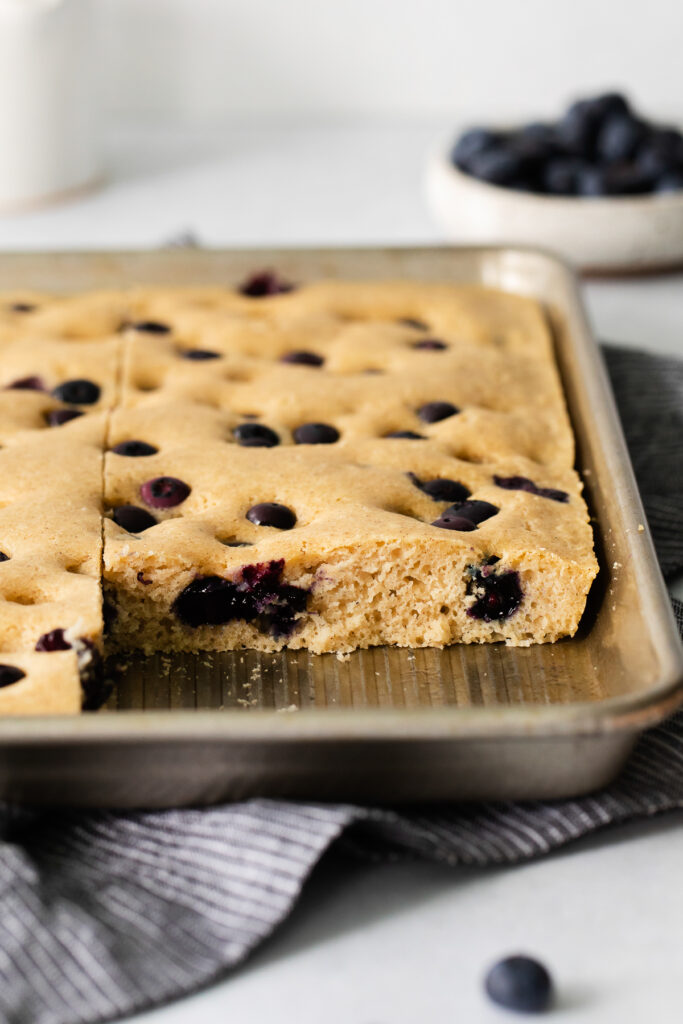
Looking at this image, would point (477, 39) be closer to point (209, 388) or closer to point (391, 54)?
point (391, 54)

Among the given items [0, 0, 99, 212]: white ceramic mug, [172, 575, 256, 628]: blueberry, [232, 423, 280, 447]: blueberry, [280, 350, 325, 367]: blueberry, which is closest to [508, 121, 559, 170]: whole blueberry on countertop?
[280, 350, 325, 367]: blueberry

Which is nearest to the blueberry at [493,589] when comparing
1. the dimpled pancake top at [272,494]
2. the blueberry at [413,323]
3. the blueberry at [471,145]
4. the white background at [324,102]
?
the dimpled pancake top at [272,494]

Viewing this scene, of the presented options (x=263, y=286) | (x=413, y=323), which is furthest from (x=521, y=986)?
(x=263, y=286)

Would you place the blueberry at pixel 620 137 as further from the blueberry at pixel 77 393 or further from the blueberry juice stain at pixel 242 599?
the blueberry juice stain at pixel 242 599

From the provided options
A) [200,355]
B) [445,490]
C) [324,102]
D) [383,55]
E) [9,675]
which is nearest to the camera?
[9,675]

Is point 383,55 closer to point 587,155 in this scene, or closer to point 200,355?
point 587,155

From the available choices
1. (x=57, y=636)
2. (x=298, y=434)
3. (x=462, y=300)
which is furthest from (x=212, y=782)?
(x=462, y=300)

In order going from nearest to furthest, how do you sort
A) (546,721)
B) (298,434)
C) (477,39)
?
(546,721)
(298,434)
(477,39)
